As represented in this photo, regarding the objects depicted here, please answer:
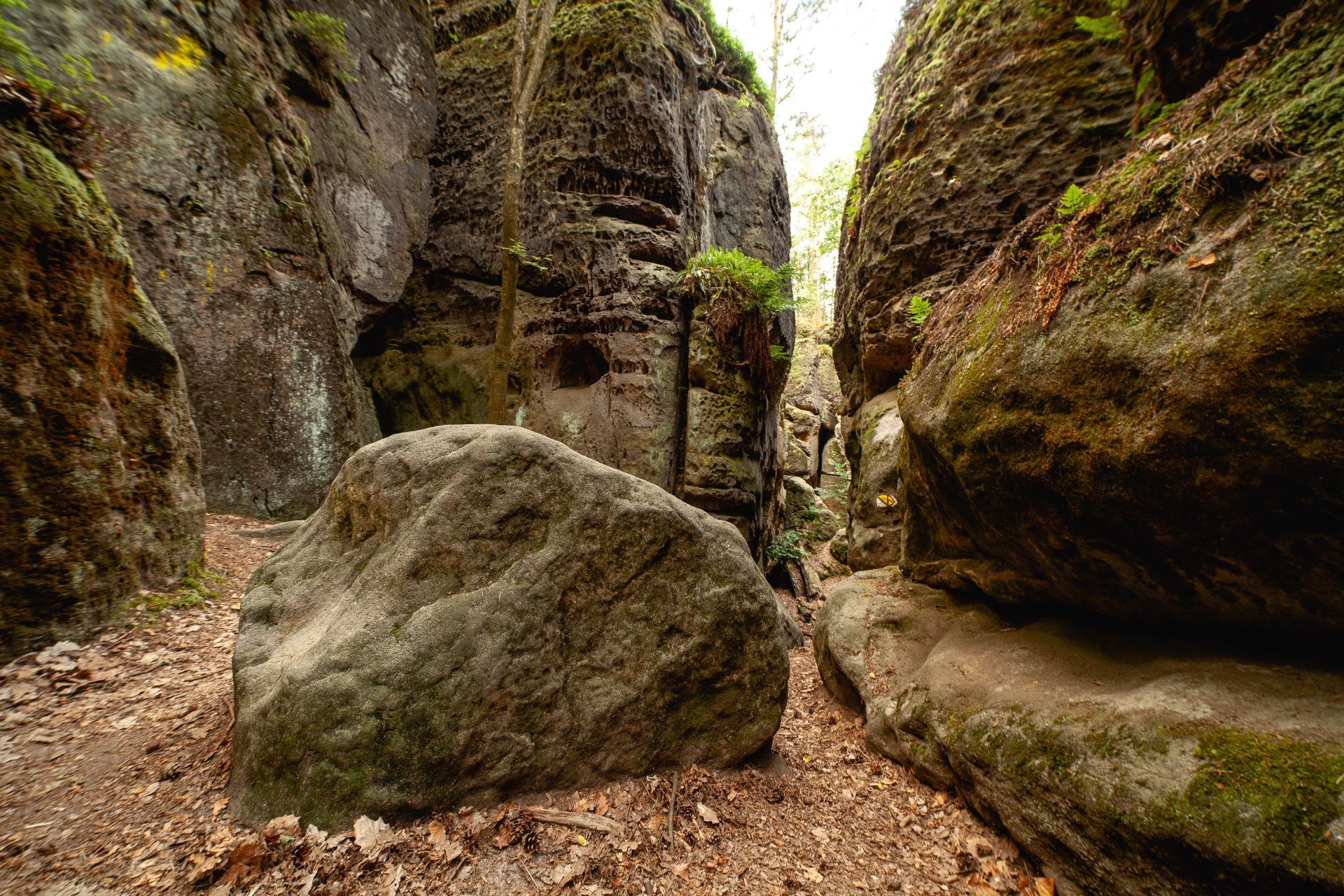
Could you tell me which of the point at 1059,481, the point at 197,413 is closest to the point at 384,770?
the point at 1059,481

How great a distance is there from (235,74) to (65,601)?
25.7ft

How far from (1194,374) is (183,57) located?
36.4 ft

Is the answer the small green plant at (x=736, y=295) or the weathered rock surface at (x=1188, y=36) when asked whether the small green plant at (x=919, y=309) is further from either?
the small green plant at (x=736, y=295)

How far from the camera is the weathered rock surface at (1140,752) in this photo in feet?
5.99

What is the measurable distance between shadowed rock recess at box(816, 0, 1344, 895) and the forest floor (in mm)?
487

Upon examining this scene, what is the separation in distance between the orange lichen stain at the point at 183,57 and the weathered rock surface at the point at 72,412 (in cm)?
441

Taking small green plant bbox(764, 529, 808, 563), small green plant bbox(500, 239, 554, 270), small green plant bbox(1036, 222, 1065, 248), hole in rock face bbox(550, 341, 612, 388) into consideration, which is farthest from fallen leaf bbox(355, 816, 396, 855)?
small green plant bbox(764, 529, 808, 563)

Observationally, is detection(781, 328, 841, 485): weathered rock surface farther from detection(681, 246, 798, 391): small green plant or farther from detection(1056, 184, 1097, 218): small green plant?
detection(1056, 184, 1097, 218): small green plant

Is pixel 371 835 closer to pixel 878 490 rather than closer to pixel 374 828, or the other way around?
pixel 374 828

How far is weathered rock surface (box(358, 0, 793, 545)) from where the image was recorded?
902cm

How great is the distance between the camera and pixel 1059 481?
272 cm

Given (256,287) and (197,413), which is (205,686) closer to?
(197,413)

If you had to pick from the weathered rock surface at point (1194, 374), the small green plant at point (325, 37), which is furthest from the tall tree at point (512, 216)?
the weathered rock surface at point (1194, 374)

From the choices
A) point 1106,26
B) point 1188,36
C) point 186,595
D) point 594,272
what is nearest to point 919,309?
point 1106,26
